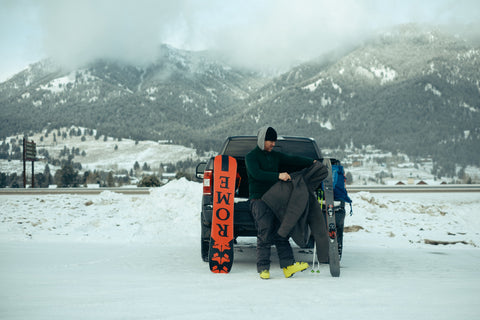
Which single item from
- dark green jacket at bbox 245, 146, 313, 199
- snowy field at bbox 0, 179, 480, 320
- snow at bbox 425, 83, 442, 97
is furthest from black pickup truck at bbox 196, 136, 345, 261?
snow at bbox 425, 83, 442, 97

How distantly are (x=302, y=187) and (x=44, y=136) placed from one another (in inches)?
6510

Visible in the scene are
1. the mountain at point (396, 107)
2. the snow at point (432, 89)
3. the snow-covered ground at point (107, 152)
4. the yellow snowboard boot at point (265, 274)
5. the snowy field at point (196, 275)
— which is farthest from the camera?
the snow at point (432, 89)

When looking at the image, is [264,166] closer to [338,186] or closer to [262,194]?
[262,194]

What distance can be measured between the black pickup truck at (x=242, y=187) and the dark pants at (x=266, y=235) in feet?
1.37

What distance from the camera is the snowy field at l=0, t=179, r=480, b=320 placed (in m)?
4.17

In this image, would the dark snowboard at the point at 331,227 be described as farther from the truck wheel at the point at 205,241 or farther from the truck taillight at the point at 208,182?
the truck wheel at the point at 205,241

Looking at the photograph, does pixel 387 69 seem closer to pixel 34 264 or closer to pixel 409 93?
pixel 409 93

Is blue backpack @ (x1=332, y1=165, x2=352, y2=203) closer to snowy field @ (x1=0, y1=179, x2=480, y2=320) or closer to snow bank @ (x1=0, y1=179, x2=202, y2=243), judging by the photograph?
snowy field @ (x1=0, y1=179, x2=480, y2=320)

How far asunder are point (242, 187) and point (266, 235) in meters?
1.12

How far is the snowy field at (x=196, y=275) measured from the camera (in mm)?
4172

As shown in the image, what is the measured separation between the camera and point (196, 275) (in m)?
5.99

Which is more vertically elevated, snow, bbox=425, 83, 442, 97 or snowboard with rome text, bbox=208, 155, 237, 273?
snow, bbox=425, 83, 442, 97

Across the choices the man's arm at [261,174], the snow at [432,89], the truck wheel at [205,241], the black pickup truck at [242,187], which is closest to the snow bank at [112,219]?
the truck wheel at [205,241]

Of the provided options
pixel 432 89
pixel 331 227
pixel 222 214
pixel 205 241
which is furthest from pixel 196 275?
pixel 432 89
